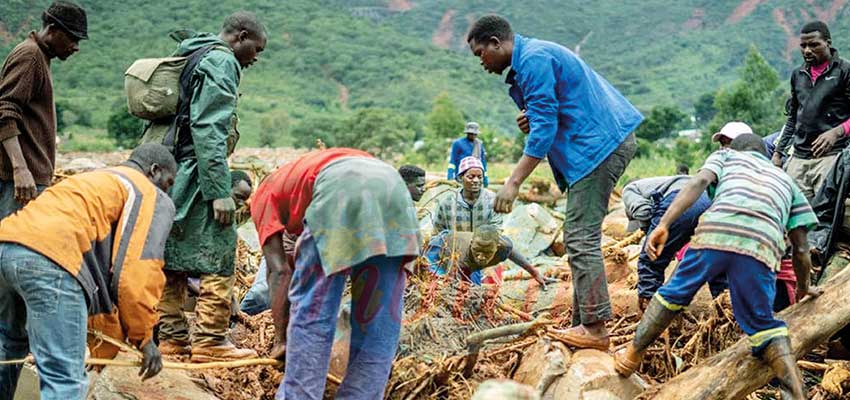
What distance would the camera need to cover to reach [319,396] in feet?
11.8

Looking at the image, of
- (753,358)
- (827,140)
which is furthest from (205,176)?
(827,140)

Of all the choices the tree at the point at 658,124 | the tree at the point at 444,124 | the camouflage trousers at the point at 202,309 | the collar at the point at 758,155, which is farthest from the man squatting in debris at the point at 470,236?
the tree at the point at 658,124

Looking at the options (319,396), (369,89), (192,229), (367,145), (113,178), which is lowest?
(369,89)

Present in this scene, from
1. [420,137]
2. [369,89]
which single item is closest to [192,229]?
[420,137]

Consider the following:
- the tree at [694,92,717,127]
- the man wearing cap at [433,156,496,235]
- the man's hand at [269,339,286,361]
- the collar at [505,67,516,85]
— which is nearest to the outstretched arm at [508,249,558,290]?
the man wearing cap at [433,156,496,235]

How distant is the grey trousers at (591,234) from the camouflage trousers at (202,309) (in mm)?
1833

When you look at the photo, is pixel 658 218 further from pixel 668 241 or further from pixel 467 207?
pixel 467 207

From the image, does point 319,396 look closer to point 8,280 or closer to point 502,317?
point 8,280

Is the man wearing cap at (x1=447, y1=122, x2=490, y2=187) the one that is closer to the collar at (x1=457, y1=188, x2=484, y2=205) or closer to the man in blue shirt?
the collar at (x1=457, y1=188, x2=484, y2=205)

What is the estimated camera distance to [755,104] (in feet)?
78.0

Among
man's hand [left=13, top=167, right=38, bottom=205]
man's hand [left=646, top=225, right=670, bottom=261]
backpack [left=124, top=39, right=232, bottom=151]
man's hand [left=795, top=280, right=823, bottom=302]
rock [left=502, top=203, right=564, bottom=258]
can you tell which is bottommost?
rock [left=502, top=203, right=564, bottom=258]

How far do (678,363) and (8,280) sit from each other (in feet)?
11.4

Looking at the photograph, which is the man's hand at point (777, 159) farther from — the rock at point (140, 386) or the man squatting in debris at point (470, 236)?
the rock at point (140, 386)

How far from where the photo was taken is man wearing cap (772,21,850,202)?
19.2 ft
